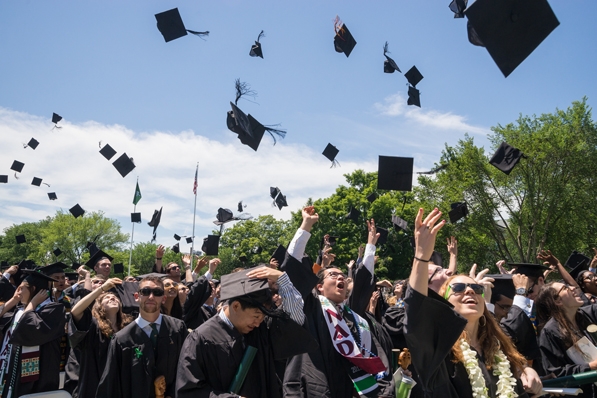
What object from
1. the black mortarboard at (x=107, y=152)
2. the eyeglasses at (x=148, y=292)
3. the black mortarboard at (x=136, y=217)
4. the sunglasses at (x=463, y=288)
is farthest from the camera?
the black mortarboard at (x=136, y=217)

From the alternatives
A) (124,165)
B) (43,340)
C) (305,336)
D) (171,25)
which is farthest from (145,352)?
(124,165)

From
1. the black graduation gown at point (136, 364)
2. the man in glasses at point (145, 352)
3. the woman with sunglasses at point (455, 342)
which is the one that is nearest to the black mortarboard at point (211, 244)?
the man in glasses at point (145, 352)

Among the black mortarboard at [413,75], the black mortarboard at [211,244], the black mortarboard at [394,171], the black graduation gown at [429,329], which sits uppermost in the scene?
the black mortarboard at [413,75]

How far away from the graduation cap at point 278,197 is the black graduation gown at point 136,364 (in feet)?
35.2

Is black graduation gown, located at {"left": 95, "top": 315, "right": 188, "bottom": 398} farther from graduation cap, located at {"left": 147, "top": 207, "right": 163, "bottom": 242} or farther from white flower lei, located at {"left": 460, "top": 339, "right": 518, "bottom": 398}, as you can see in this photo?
graduation cap, located at {"left": 147, "top": 207, "right": 163, "bottom": 242}

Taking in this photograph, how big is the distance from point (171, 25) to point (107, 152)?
4.80 meters

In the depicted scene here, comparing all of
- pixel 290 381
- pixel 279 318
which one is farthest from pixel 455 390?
pixel 290 381

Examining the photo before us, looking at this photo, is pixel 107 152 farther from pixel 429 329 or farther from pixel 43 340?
pixel 429 329

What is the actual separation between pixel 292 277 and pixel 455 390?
1549 mm

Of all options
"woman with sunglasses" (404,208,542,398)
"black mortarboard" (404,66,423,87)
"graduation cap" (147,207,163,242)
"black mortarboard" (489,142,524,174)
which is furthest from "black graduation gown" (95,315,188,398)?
"graduation cap" (147,207,163,242)

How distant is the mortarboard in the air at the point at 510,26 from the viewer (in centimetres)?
513

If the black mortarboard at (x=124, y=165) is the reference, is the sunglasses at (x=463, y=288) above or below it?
below

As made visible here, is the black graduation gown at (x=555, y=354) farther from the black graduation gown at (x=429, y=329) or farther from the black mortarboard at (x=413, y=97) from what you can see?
the black mortarboard at (x=413, y=97)

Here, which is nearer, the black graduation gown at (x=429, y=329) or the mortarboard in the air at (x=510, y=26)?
the black graduation gown at (x=429, y=329)
